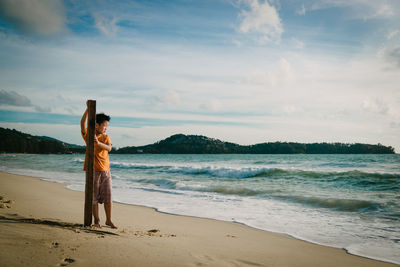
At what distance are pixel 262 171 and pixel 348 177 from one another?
610cm

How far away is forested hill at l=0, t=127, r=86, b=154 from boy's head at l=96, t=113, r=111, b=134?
111 m

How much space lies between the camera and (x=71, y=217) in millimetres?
5328

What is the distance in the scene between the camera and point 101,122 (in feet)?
15.0

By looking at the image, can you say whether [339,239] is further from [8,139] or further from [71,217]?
[8,139]

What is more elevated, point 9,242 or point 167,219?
point 9,242

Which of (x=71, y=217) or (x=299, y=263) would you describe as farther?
(x=71, y=217)

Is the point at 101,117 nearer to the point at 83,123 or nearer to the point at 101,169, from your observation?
the point at 83,123

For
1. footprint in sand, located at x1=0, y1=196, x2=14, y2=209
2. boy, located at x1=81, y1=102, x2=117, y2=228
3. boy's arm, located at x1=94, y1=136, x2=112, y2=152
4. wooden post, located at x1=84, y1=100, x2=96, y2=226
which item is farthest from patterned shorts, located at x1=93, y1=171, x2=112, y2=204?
footprint in sand, located at x1=0, y1=196, x2=14, y2=209

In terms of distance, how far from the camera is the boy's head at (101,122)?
14.9 feet

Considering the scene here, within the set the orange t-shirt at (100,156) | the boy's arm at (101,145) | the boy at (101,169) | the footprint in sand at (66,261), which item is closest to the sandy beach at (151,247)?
the footprint in sand at (66,261)

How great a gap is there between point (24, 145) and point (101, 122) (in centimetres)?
11692

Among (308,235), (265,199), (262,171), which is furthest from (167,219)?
(262,171)

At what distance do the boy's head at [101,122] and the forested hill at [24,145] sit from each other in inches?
4370

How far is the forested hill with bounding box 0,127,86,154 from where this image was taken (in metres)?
95.2
